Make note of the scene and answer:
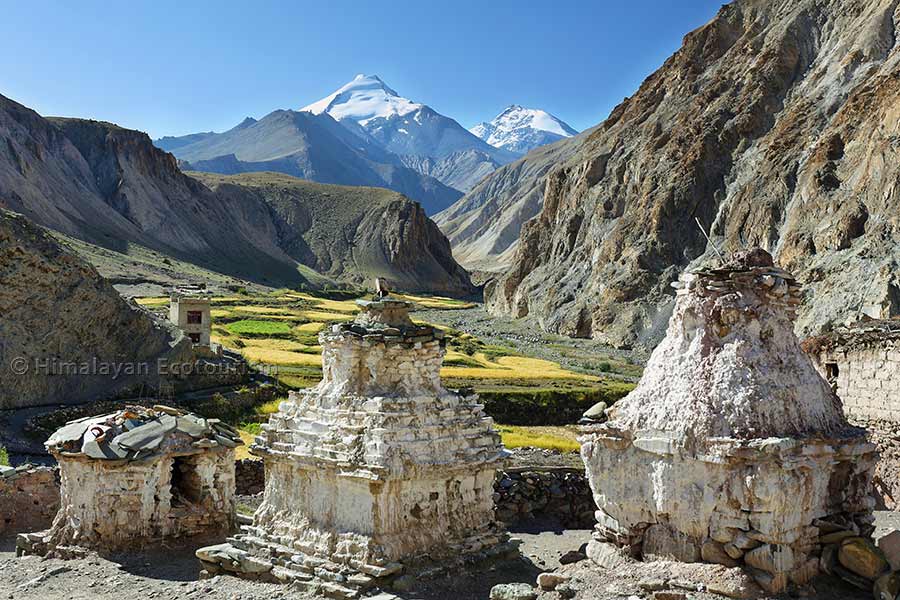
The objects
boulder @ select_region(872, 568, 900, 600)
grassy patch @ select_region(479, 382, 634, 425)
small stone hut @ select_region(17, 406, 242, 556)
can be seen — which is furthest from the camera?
grassy patch @ select_region(479, 382, 634, 425)

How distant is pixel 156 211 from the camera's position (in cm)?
12469

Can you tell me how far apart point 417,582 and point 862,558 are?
233 inches

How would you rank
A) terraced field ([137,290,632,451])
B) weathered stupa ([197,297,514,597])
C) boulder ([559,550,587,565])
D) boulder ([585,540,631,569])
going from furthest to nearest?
1. terraced field ([137,290,632,451])
2. weathered stupa ([197,297,514,597])
3. boulder ([559,550,587,565])
4. boulder ([585,540,631,569])

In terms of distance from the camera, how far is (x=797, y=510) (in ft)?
28.9

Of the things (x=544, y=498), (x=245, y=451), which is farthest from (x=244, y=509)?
(x=544, y=498)

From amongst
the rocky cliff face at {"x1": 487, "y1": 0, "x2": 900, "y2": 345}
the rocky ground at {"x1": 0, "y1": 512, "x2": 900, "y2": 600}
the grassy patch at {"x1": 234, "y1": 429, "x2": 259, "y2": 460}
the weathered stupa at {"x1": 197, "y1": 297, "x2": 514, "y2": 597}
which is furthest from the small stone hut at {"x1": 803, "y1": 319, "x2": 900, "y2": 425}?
the rocky cliff face at {"x1": 487, "y1": 0, "x2": 900, "y2": 345}

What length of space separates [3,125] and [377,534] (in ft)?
357

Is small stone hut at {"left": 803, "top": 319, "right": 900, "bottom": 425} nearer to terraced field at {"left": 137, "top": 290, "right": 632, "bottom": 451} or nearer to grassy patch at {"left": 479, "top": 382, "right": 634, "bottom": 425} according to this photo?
terraced field at {"left": 137, "top": 290, "right": 632, "bottom": 451}

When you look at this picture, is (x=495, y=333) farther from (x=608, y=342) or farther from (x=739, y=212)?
(x=739, y=212)

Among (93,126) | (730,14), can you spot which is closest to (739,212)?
(730,14)

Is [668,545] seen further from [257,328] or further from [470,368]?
[257,328]

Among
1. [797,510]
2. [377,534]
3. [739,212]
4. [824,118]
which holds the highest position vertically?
[824,118]

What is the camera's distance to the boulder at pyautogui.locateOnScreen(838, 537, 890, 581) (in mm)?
8516

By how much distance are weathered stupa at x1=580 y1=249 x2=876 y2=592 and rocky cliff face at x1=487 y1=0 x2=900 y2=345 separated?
114ft
